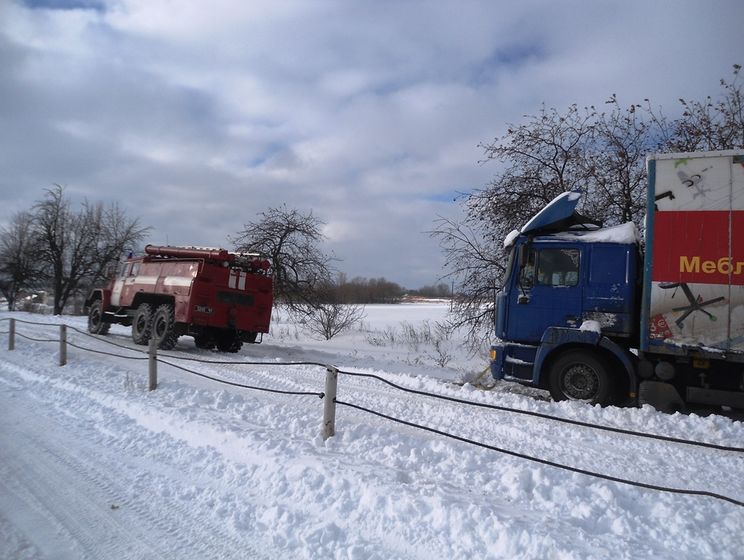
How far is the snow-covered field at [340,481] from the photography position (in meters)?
3.18

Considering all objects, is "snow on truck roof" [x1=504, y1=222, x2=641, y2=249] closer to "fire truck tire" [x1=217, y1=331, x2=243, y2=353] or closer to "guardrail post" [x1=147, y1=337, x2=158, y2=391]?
"guardrail post" [x1=147, y1=337, x2=158, y2=391]

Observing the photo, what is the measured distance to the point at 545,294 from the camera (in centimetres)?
727

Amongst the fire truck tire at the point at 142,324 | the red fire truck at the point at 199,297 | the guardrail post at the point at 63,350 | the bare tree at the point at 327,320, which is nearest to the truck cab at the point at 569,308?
the red fire truck at the point at 199,297

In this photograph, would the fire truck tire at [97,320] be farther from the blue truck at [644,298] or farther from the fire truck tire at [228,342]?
the blue truck at [644,298]

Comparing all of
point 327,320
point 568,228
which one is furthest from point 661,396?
point 327,320

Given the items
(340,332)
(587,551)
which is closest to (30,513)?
(587,551)

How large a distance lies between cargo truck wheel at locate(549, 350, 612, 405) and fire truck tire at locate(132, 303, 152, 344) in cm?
1042

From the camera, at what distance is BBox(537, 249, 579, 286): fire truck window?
7.09 m

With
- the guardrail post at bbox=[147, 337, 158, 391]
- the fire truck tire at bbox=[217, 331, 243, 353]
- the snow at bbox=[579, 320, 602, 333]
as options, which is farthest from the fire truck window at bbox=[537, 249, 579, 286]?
the fire truck tire at bbox=[217, 331, 243, 353]

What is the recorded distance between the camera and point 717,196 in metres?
5.91

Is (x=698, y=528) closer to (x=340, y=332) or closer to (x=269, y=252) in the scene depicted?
(x=269, y=252)

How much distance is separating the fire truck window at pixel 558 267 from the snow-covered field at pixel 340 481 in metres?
1.90

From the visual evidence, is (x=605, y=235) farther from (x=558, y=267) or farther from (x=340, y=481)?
(x=340, y=481)

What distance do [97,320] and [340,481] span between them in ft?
49.3
